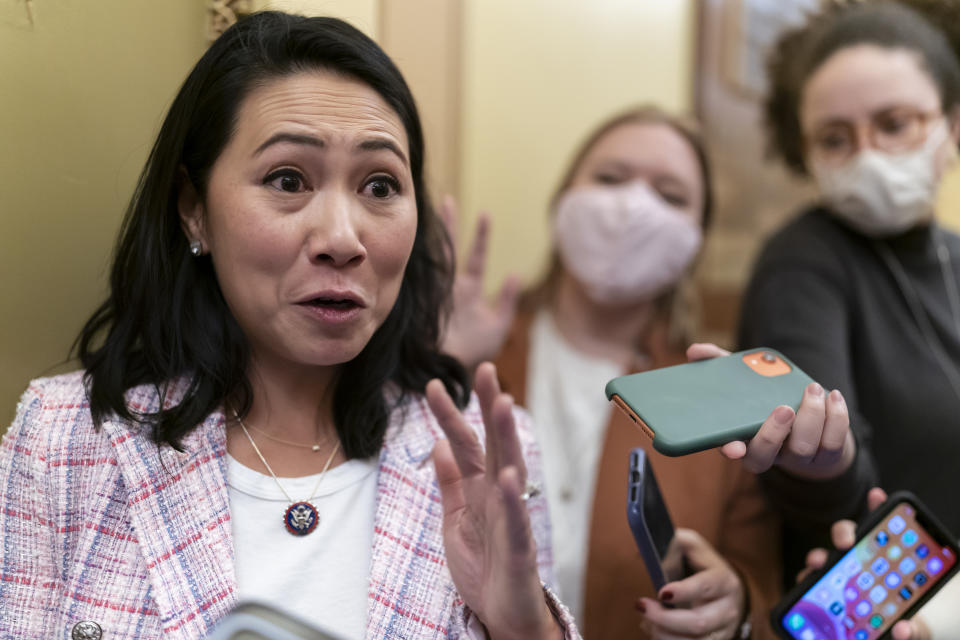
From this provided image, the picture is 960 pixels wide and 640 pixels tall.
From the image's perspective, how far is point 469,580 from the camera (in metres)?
0.90

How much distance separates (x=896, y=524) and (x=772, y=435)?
1.07 ft

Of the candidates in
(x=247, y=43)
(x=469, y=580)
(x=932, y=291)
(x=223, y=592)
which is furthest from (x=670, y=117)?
(x=223, y=592)

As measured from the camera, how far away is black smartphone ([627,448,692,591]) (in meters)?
1.03

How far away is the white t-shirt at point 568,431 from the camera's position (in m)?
1.48

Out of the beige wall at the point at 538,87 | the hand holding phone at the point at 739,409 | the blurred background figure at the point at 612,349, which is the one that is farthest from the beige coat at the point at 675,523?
the beige wall at the point at 538,87

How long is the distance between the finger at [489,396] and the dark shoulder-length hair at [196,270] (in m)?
0.28

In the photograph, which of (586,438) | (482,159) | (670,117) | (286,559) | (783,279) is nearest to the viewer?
(286,559)

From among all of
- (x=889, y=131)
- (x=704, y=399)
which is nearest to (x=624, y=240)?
(x=889, y=131)

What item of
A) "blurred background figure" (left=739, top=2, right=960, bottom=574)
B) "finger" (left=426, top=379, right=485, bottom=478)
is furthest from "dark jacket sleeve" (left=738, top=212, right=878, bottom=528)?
"finger" (left=426, top=379, right=485, bottom=478)

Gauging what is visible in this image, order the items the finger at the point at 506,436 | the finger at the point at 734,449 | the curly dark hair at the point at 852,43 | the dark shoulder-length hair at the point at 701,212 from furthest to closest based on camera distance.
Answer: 1. the dark shoulder-length hair at the point at 701,212
2. the curly dark hair at the point at 852,43
3. the finger at the point at 734,449
4. the finger at the point at 506,436

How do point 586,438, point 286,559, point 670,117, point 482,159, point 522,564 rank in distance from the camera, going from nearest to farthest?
point 522,564
point 286,559
point 586,438
point 670,117
point 482,159

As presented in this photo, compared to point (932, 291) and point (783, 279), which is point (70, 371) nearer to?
point (783, 279)

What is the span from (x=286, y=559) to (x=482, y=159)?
49.7 inches

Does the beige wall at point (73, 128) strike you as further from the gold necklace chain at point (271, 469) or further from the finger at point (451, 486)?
the finger at point (451, 486)
